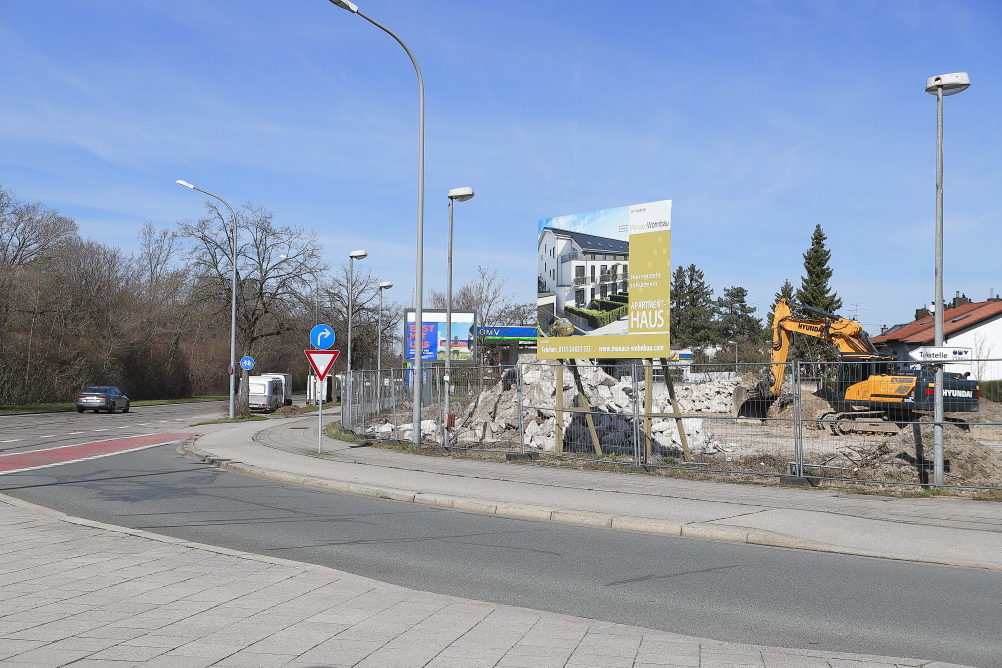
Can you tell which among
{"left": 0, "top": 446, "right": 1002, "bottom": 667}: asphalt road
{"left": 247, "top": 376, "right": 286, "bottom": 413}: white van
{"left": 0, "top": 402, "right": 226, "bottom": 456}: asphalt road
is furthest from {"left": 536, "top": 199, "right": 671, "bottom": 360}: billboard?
{"left": 247, "top": 376, "right": 286, "bottom": 413}: white van

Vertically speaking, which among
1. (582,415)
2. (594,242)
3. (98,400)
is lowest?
(98,400)

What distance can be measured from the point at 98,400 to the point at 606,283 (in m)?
35.2

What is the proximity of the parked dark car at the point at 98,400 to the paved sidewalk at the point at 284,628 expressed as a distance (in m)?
38.8

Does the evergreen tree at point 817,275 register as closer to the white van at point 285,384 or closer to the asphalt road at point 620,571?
the white van at point 285,384

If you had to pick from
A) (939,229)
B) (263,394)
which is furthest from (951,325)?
(939,229)

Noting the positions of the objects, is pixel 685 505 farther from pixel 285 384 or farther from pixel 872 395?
pixel 285 384

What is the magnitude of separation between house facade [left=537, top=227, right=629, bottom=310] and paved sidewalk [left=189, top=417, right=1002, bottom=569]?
12.2 feet

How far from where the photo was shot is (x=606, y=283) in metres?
16.5

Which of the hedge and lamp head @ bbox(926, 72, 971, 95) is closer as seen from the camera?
lamp head @ bbox(926, 72, 971, 95)

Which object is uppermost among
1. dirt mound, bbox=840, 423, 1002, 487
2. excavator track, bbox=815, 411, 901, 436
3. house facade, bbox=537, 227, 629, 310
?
house facade, bbox=537, 227, 629, 310

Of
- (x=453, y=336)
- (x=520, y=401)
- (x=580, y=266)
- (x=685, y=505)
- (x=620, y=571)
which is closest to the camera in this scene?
(x=620, y=571)

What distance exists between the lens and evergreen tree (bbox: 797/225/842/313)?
76.9 metres

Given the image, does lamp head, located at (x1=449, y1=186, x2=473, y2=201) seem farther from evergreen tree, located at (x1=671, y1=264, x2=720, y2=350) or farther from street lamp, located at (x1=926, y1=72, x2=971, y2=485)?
evergreen tree, located at (x1=671, y1=264, x2=720, y2=350)

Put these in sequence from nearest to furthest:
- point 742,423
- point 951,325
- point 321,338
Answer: point 742,423 < point 321,338 < point 951,325
